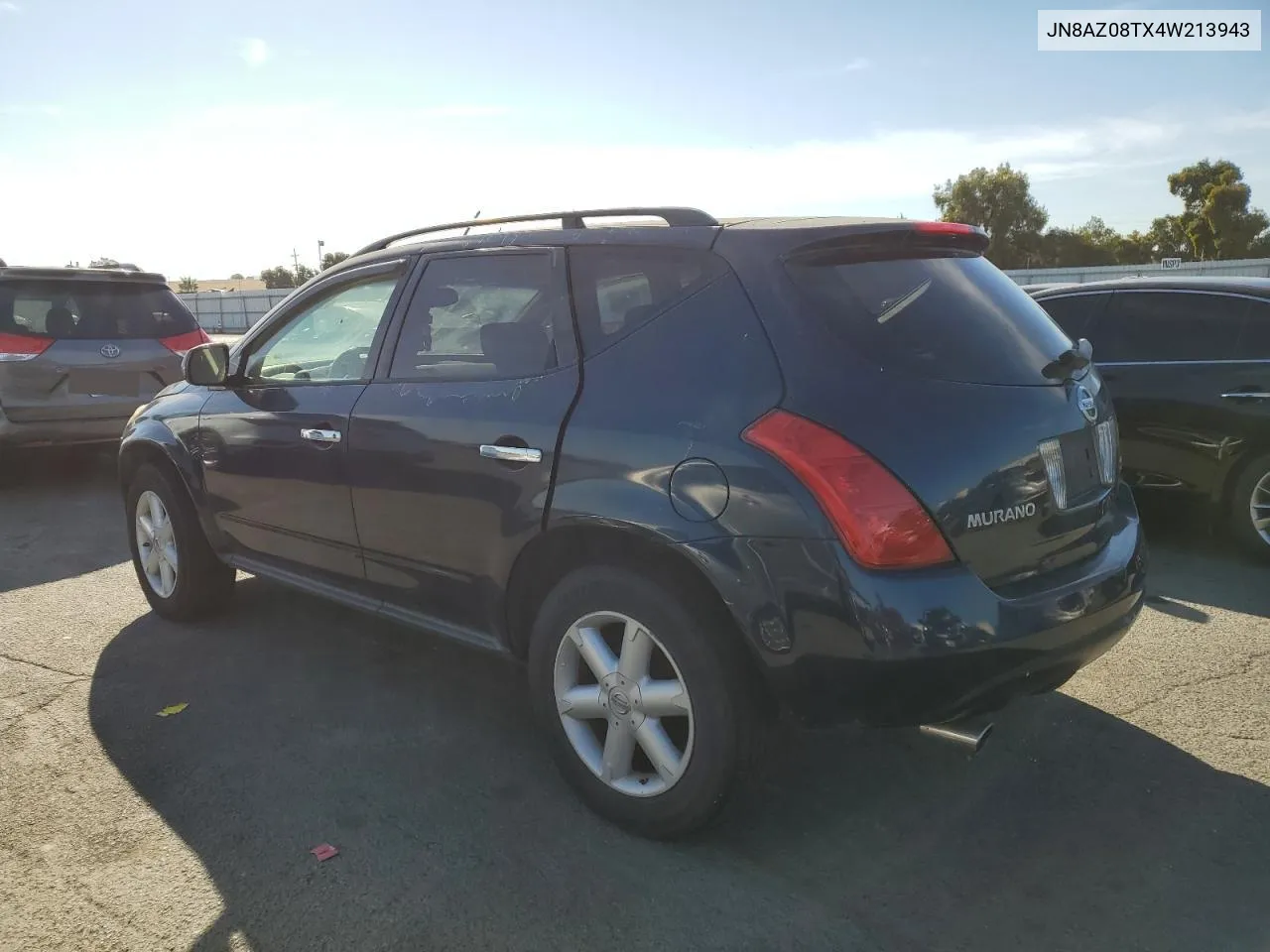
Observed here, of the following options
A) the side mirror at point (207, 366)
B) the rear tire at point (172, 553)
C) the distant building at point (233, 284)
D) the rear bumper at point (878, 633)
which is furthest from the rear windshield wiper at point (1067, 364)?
the distant building at point (233, 284)

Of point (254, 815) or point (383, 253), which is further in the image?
point (383, 253)

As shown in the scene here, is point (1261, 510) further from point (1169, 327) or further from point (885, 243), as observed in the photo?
point (885, 243)

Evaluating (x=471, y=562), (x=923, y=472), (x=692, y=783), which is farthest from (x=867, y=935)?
(x=471, y=562)

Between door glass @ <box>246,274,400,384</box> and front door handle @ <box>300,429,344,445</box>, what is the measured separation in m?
0.22

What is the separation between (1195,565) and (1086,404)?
315 cm

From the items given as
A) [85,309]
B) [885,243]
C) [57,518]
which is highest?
[85,309]

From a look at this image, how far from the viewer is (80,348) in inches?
327

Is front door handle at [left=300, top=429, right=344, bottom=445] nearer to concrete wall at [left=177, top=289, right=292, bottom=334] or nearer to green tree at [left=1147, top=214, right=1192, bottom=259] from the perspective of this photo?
concrete wall at [left=177, top=289, right=292, bottom=334]

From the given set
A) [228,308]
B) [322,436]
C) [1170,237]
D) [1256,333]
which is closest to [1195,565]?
[1256,333]

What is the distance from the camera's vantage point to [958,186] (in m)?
73.4

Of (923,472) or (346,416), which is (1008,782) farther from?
(346,416)

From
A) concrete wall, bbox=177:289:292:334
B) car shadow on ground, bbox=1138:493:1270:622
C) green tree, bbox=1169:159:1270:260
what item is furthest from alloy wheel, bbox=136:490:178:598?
green tree, bbox=1169:159:1270:260

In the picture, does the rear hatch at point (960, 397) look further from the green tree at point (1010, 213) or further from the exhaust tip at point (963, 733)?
the green tree at point (1010, 213)

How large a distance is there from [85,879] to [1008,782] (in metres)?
2.74
